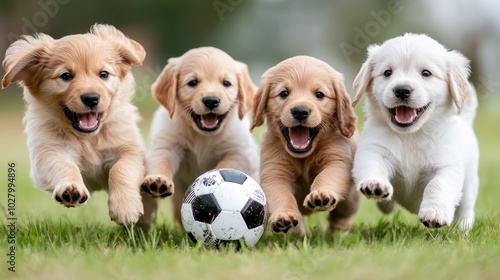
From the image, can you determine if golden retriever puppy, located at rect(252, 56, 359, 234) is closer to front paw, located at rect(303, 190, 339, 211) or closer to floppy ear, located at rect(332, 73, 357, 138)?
floppy ear, located at rect(332, 73, 357, 138)

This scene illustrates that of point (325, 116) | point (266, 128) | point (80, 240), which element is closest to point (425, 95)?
point (325, 116)

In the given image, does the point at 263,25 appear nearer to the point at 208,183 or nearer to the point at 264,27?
the point at 264,27

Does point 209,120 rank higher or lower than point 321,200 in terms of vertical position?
higher

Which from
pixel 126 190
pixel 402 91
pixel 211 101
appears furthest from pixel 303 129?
pixel 126 190

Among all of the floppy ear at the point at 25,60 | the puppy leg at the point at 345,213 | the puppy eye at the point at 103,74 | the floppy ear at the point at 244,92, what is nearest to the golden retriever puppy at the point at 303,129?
the puppy leg at the point at 345,213

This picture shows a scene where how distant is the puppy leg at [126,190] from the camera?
434 cm

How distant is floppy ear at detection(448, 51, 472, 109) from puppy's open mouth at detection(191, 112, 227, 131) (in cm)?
161

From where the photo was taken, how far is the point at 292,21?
25.3 meters

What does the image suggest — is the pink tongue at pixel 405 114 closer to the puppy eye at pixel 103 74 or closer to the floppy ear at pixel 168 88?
the floppy ear at pixel 168 88

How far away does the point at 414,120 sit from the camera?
4.53 meters

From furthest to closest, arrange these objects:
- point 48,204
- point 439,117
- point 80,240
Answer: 1. point 48,204
2. point 439,117
3. point 80,240

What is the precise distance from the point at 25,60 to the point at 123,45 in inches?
26.2

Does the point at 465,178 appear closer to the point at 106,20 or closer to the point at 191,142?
the point at 191,142

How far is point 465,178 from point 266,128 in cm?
149
